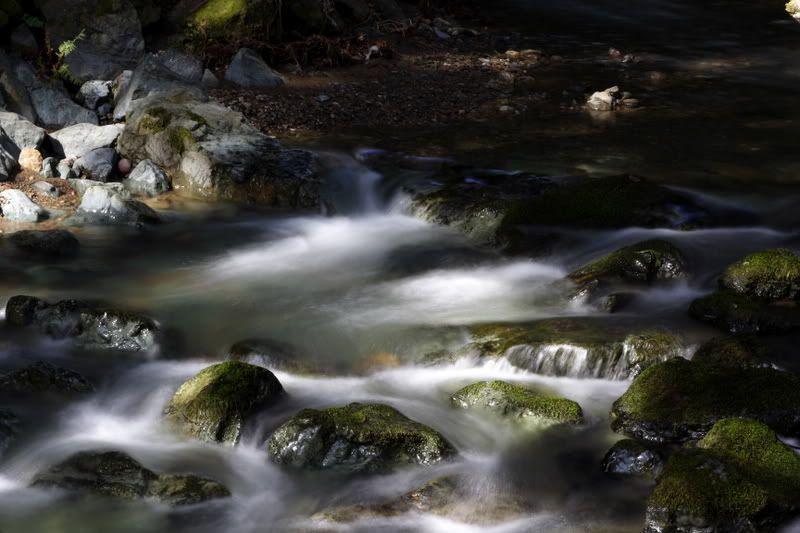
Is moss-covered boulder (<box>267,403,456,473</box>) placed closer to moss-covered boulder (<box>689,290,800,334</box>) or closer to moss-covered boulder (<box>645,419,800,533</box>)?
moss-covered boulder (<box>645,419,800,533</box>)

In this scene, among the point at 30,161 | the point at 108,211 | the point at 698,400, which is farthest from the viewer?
the point at 30,161

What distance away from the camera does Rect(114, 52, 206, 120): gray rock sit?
41.3 ft

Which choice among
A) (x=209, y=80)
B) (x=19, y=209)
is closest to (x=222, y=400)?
(x=19, y=209)

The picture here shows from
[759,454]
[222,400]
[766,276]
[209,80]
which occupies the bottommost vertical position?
[222,400]

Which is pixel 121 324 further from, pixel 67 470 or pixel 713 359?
pixel 713 359

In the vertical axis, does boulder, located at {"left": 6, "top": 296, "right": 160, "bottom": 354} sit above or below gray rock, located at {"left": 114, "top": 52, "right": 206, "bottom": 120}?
below

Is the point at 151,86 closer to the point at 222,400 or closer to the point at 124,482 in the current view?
the point at 222,400

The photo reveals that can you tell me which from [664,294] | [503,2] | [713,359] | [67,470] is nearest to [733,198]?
[664,294]

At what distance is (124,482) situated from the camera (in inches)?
229

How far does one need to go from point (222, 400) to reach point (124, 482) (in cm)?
95

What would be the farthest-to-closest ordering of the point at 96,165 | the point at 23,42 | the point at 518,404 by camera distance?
Result: the point at 23,42, the point at 96,165, the point at 518,404

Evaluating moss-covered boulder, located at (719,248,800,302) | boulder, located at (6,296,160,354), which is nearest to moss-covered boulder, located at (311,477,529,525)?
boulder, located at (6,296,160,354)

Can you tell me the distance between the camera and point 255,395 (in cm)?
664

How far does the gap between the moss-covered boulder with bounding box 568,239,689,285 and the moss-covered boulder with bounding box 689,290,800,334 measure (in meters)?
0.73
